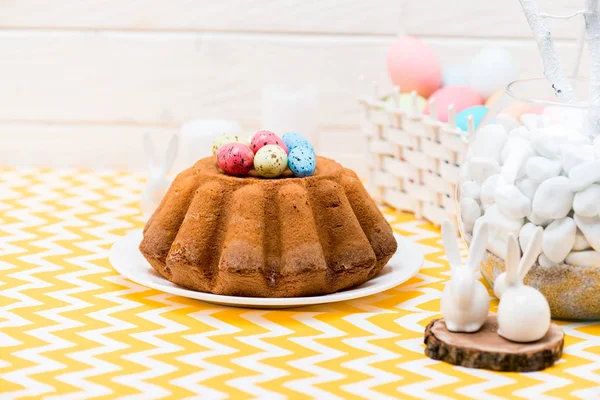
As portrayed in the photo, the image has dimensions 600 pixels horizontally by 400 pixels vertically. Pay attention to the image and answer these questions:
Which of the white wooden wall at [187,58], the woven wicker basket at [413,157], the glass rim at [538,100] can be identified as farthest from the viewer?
the white wooden wall at [187,58]

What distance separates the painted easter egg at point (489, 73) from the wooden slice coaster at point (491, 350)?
21.7 inches

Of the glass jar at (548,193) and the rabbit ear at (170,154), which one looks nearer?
the glass jar at (548,193)

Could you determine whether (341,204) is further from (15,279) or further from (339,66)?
(339,66)

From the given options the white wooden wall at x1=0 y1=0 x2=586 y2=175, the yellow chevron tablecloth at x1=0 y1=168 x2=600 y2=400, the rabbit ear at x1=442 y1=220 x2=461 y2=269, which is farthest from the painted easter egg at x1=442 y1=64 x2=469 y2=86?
the rabbit ear at x1=442 y1=220 x2=461 y2=269

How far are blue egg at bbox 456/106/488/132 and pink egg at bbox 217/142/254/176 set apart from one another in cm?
37

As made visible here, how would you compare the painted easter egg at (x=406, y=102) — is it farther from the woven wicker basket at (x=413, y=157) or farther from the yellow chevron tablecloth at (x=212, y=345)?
the yellow chevron tablecloth at (x=212, y=345)

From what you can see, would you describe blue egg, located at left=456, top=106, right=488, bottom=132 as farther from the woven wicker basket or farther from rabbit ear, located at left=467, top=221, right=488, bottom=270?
rabbit ear, located at left=467, top=221, right=488, bottom=270

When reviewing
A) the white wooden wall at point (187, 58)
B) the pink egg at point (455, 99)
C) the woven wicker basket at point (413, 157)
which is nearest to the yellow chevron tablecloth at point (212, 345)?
the woven wicker basket at point (413, 157)

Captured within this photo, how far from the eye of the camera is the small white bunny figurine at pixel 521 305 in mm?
818

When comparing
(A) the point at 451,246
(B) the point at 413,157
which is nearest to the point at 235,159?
(A) the point at 451,246

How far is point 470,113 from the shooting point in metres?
1.25

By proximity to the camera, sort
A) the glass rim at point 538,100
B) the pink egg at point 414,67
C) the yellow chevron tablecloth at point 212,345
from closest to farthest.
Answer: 1. the yellow chevron tablecloth at point 212,345
2. the glass rim at point 538,100
3. the pink egg at point 414,67

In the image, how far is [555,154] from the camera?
88cm

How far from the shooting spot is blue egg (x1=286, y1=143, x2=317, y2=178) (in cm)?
102
